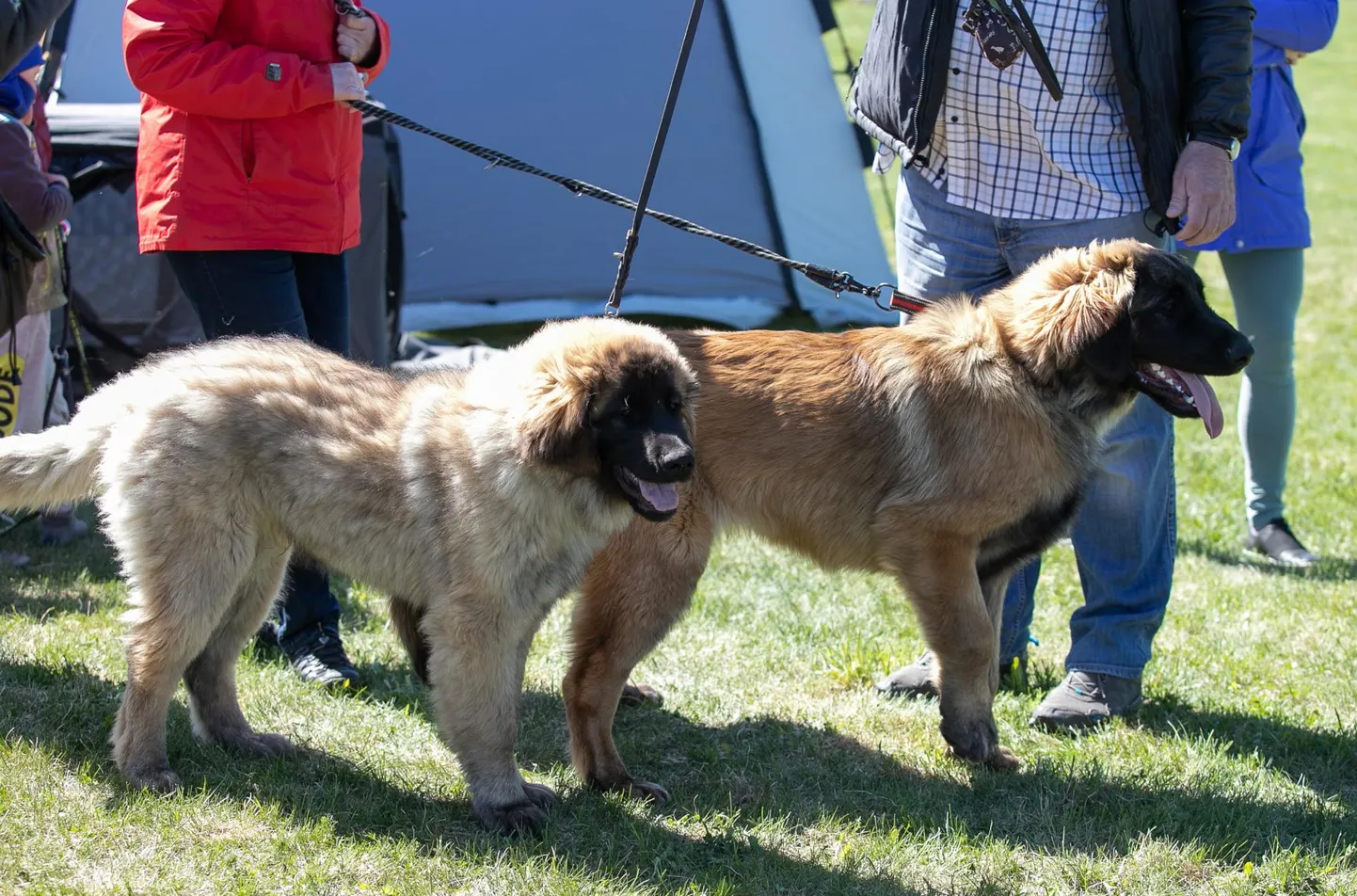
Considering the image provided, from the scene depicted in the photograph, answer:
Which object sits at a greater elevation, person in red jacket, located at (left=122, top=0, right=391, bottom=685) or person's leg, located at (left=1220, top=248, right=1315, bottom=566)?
person in red jacket, located at (left=122, top=0, right=391, bottom=685)

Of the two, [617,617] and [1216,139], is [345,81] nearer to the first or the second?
[617,617]

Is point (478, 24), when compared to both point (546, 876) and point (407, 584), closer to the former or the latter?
point (407, 584)

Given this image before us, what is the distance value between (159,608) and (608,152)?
262 inches

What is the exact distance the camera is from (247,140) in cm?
381

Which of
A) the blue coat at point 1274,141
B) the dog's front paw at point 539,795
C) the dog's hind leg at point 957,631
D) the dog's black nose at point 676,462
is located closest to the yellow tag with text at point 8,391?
the dog's front paw at point 539,795

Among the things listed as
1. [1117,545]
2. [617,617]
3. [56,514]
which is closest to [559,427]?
[617,617]

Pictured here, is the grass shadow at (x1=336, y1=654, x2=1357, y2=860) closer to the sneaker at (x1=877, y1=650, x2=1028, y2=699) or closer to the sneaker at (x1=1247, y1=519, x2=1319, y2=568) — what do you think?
the sneaker at (x1=877, y1=650, x2=1028, y2=699)

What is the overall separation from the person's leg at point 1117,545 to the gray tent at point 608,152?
5.41m

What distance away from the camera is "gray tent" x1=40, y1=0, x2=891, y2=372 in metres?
9.28

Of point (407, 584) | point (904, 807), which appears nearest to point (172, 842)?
point (407, 584)

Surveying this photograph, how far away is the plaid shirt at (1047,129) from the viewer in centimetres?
398

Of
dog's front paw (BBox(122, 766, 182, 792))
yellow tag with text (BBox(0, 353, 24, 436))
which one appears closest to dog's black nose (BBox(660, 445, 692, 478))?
dog's front paw (BBox(122, 766, 182, 792))

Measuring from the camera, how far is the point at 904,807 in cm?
354

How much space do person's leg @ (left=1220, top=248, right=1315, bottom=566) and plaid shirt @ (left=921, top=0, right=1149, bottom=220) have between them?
219 centimetres
